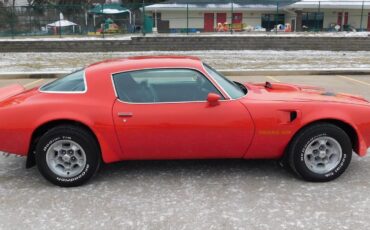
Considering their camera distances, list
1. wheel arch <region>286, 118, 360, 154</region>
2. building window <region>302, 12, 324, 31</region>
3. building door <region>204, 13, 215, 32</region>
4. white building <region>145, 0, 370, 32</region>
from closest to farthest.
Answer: wheel arch <region>286, 118, 360, 154</region>
white building <region>145, 0, 370, 32</region>
building window <region>302, 12, 324, 31</region>
building door <region>204, 13, 215, 32</region>

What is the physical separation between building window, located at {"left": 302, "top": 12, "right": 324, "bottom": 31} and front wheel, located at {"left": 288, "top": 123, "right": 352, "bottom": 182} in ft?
136

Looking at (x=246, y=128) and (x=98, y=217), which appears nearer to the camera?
(x=98, y=217)

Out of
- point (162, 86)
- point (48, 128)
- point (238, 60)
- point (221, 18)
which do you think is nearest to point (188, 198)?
point (162, 86)

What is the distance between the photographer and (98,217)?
3709mm

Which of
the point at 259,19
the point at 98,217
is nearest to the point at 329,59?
the point at 98,217

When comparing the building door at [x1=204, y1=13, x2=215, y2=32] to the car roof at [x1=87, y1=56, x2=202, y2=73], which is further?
the building door at [x1=204, y1=13, x2=215, y2=32]

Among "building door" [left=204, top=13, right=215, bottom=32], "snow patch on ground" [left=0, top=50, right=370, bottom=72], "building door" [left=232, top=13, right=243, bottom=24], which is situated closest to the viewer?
"snow patch on ground" [left=0, top=50, right=370, bottom=72]

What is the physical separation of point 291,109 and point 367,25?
147 feet

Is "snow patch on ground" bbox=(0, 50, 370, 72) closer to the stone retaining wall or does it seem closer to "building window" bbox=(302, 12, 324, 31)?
the stone retaining wall

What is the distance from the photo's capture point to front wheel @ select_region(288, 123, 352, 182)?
4266mm

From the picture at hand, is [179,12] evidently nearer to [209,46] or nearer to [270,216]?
[209,46]

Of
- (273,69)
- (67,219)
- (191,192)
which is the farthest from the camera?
(273,69)

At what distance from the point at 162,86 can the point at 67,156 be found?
3.91 ft

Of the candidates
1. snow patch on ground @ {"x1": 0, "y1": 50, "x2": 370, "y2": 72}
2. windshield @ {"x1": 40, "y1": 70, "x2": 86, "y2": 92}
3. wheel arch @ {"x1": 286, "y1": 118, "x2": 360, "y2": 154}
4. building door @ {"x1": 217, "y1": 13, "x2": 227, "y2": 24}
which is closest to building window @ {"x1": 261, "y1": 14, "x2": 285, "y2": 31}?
building door @ {"x1": 217, "y1": 13, "x2": 227, "y2": 24}
